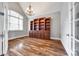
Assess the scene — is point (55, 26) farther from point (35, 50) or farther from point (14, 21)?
point (35, 50)

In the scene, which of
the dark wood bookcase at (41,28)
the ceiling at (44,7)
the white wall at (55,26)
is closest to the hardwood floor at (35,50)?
the white wall at (55,26)

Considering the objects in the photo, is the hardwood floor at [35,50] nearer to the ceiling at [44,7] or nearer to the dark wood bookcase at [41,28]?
the dark wood bookcase at [41,28]

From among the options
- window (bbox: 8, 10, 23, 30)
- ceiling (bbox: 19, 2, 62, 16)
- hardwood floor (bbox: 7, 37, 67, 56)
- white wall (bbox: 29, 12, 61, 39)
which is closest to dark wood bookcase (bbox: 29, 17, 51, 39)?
white wall (bbox: 29, 12, 61, 39)

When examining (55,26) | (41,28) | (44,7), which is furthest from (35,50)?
(41,28)

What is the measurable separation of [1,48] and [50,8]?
546cm

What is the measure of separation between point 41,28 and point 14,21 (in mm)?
2494

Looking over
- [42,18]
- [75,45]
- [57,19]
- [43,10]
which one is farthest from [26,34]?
[75,45]

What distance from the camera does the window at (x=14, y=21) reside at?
→ 7.59 m

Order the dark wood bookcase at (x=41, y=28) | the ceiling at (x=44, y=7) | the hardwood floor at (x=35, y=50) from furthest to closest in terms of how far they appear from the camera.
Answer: the dark wood bookcase at (x=41, y=28)
the ceiling at (x=44, y=7)
the hardwood floor at (x=35, y=50)

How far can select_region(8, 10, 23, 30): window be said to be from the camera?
7.59 meters

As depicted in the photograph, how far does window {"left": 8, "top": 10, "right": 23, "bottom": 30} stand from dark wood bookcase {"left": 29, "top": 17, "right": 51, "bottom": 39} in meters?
1.28

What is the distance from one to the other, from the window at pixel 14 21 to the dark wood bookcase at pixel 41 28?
128 cm

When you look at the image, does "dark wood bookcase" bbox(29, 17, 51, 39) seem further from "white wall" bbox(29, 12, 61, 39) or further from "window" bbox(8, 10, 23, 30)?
"window" bbox(8, 10, 23, 30)

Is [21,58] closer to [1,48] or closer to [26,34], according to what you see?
[1,48]
